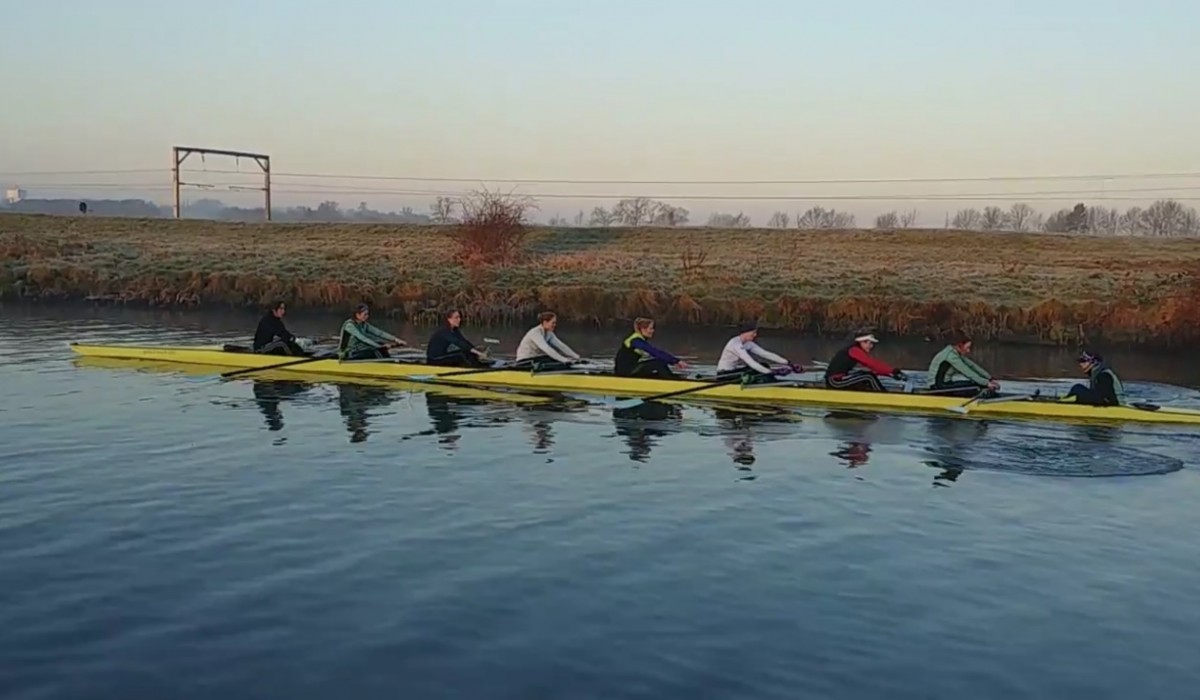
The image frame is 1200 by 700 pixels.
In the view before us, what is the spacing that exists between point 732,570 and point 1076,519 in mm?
4250

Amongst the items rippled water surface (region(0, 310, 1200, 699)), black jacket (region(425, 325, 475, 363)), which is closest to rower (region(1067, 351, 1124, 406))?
rippled water surface (region(0, 310, 1200, 699))

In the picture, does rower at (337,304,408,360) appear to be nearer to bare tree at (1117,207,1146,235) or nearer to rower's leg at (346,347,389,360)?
rower's leg at (346,347,389,360)

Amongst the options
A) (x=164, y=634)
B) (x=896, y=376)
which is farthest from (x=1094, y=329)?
(x=164, y=634)

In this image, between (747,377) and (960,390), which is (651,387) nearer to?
(747,377)

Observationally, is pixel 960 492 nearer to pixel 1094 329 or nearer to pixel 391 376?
pixel 391 376

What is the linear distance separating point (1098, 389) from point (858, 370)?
11.5 feet

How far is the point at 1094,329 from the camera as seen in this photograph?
28344 mm

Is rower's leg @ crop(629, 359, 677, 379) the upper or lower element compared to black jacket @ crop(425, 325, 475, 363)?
lower

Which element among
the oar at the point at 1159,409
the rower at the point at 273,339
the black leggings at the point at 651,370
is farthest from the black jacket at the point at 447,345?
the oar at the point at 1159,409

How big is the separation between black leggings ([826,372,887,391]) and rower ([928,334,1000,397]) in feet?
2.74

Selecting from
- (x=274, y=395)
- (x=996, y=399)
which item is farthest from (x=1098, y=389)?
(x=274, y=395)

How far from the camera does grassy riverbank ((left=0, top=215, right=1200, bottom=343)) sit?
29.7m

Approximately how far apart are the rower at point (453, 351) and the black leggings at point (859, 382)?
6.32m

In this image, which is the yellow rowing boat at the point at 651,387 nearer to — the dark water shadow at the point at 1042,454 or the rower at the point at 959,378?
the rower at the point at 959,378
